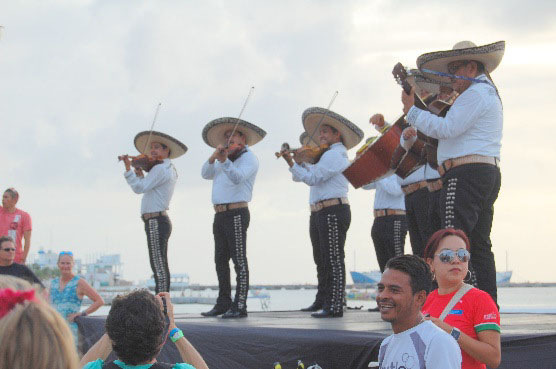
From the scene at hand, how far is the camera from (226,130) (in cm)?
817

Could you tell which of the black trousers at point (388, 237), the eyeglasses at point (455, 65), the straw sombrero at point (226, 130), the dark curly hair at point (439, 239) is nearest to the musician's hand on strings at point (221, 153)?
the straw sombrero at point (226, 130)

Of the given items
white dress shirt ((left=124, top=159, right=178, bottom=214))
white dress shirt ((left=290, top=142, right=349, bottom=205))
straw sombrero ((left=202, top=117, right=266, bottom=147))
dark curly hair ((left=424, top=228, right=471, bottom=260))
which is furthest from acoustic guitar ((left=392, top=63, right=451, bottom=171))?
white dress shirt ((left=124, top=159, right=178, bottom=214))

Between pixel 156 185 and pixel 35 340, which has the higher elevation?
pixel 156 185

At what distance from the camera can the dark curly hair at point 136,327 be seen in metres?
2.61

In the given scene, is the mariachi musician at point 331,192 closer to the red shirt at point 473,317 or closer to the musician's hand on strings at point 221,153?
the musician's hand on strings at point 221,153

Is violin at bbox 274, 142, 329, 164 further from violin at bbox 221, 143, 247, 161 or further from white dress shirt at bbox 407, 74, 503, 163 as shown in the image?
white dress shirt at bbox 407, 74, 503, 163

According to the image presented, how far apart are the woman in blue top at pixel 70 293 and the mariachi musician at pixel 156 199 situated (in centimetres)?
112

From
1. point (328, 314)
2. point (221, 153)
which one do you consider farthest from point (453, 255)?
point (221, 153)

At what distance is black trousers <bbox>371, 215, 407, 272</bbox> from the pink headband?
6.19m

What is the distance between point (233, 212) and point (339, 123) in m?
1.23

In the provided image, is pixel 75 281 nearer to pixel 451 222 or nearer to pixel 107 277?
pixel 451 222

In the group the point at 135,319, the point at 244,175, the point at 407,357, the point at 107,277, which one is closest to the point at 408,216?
the point at 244,175

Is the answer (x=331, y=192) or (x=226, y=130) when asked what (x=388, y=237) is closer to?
(x=331, y=192)

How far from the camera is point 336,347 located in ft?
14.4
